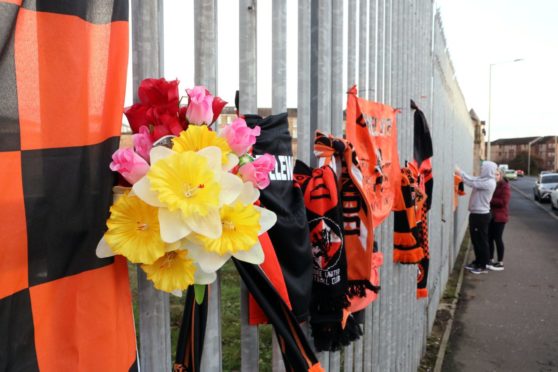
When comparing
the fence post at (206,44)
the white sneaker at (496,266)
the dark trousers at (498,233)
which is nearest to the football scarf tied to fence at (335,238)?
the fence post at (206,44)

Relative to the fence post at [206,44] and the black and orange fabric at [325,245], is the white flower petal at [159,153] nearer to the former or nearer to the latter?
the fence post at [206,44]

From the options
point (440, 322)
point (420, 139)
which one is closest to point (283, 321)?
point (420, 139)

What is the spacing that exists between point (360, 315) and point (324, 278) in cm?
55

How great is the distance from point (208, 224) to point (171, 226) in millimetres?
75

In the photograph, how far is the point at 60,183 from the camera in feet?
3.15

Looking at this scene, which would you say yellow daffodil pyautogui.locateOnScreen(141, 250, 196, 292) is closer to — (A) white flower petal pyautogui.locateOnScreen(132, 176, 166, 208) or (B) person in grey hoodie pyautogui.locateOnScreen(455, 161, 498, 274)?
(A) white flower petal pyautogui.locateOnScreen(132, 176, 166, 208)

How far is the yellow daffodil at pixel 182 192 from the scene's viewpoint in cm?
94

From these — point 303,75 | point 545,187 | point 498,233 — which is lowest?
point 545,187

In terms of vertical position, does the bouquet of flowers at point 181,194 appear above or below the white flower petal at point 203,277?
above

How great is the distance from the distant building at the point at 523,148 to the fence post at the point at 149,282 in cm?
10189

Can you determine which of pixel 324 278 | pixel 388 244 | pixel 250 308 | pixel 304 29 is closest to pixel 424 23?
pixel 388 244

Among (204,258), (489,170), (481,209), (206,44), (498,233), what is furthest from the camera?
(498,233)

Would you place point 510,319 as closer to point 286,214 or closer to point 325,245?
point 325,245

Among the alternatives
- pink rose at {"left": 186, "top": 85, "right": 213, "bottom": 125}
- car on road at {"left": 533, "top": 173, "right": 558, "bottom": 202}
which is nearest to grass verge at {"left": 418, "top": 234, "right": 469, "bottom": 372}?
pink rose at {"left": 186, "top": 85, "right": 213, "bottom": 125}
